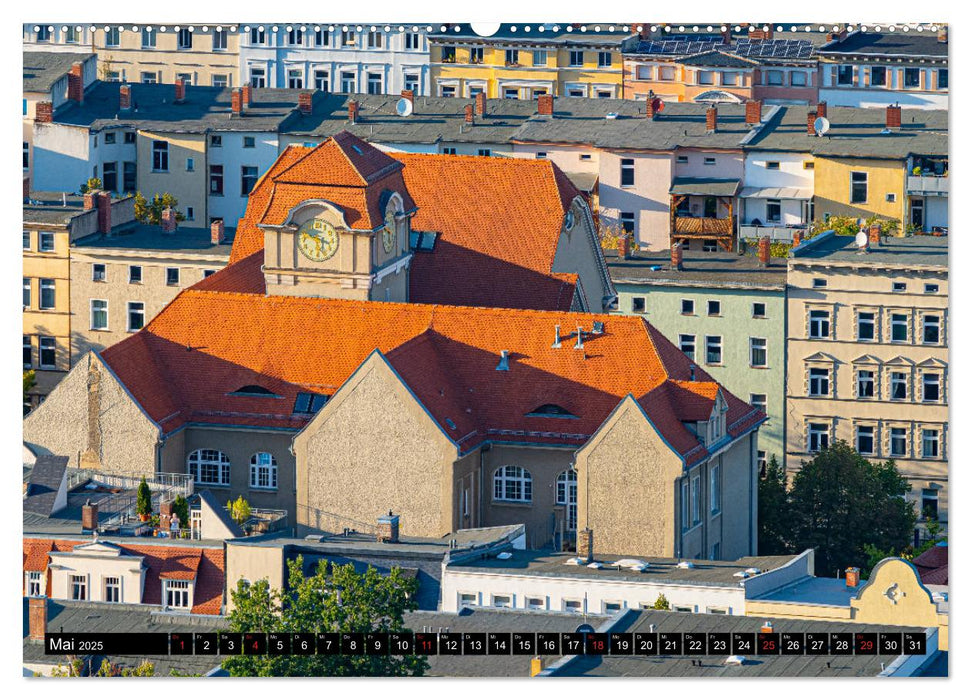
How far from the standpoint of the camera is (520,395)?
138 m

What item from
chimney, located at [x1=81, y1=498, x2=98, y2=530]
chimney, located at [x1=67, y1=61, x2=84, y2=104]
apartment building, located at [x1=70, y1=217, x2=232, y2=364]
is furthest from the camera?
chimney, located at [x1=67, y1=61, x2=84, y2=104]

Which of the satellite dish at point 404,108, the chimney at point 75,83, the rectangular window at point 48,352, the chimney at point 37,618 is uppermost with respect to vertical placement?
the chimney at point 75,83

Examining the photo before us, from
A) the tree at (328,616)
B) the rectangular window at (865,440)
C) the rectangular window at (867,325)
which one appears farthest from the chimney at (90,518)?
the rectangular window at (867,325)

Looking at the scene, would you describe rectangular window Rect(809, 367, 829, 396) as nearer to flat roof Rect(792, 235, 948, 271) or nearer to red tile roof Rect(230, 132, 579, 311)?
flat roof Rect(792, 235, 948, 271)

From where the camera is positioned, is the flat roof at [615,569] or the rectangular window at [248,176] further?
the rectangular window at [248,176]

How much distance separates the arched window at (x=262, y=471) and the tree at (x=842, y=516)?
2153cm

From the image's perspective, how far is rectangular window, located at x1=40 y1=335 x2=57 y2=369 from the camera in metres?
169

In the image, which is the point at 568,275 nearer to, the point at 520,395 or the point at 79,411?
the point at 520,395

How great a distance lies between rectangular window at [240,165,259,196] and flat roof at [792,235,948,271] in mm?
36579

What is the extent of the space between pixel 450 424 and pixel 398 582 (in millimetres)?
18578

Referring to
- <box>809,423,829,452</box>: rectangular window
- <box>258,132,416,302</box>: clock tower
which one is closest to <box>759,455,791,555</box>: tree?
<box>258,132,416,302</box>: clock tower

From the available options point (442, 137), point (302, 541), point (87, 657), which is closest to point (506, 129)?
point (442, 137)

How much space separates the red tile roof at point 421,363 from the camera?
13612 centimetres

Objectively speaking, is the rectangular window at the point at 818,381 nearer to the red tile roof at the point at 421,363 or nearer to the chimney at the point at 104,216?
the red tile roof at the point at 421,363
